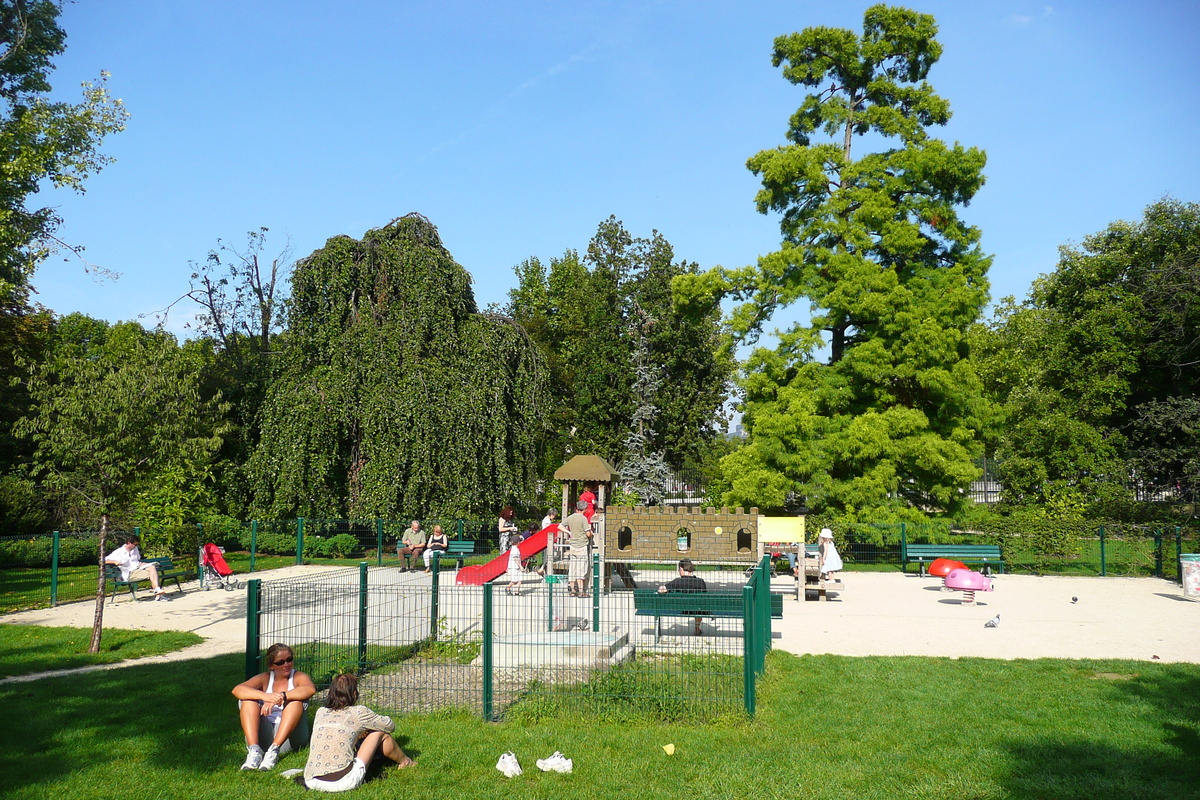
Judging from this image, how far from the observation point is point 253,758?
6375 mm

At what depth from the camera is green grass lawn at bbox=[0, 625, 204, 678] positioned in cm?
989

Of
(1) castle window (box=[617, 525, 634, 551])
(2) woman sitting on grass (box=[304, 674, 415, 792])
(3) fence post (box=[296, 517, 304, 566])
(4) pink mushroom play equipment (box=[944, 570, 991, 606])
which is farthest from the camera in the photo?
(3) fence post (box=[296, 517, 304, 566])

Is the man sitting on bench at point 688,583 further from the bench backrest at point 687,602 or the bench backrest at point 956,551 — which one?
the bench backrest at point 956,551

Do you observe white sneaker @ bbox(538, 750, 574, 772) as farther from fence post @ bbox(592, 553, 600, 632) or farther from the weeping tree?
the weeping tree

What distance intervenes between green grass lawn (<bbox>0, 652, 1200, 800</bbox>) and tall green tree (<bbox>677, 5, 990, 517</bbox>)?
42.9 feet

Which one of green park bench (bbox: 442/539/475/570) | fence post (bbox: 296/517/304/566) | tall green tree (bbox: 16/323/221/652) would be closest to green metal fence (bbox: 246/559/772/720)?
tall green tree (bbox: 16/323/221/652)

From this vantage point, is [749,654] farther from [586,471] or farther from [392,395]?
[392,395]

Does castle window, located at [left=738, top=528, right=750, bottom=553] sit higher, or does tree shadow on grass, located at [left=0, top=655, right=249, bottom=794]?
castle window, located at [left=738, top=528, right=750, bottom=553]

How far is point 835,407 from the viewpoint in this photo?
2280cm

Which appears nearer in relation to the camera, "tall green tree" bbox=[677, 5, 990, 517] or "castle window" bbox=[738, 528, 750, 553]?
"castle window" bbox=[738, 528, 750, 553]

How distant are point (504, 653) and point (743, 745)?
11.0ft

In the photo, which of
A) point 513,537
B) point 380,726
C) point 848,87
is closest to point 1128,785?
point 380,726

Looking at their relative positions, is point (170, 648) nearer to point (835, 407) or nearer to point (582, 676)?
point (582, 676)

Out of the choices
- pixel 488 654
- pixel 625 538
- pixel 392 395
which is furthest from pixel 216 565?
pixel 488 654
